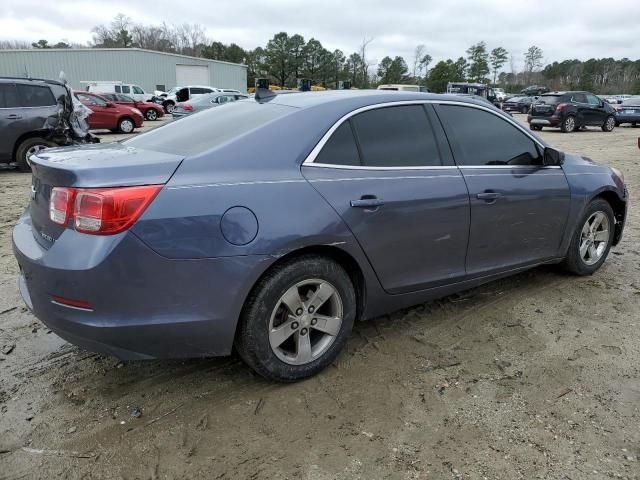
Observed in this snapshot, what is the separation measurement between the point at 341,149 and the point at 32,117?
8.87 m

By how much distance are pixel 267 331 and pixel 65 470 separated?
1068mm

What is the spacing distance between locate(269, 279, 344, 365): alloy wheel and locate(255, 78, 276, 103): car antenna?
4.49 feet

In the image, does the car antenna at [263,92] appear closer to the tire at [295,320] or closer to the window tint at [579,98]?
the tire at [295,320]

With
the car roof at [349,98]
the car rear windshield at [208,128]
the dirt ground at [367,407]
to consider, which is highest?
the car roof at [349,98]

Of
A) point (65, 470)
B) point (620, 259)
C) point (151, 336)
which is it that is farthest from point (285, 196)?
point (620, 259)

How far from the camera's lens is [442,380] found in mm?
2939

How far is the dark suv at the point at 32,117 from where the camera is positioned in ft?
31.3

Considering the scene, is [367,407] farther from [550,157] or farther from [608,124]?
[608,124]

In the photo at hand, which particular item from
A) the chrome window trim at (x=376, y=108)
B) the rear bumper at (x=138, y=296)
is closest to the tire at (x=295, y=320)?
the rear bumper at (x=138, y=296)

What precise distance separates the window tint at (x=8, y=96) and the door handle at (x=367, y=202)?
364 inches

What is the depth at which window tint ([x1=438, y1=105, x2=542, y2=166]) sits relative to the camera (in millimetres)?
3486

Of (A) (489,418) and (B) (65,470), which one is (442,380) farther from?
(B) (65,470)

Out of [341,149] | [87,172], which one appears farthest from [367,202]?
[87,172]

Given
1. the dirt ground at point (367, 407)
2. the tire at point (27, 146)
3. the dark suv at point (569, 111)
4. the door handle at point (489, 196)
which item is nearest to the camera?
the dirt ground at point (367, 407)
